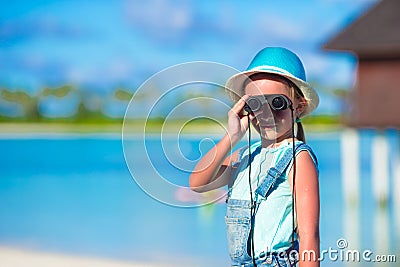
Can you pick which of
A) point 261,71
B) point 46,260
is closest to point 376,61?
point 46,260

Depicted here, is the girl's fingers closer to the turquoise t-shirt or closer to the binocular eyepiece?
the binocular eyepiece

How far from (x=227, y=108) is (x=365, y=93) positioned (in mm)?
9567

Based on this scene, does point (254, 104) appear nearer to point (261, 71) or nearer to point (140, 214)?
point (261, 71)

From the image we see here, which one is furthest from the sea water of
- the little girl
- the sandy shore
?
the sandy shore

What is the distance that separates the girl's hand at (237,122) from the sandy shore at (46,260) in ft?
11.7

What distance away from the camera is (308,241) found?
76.6 inches

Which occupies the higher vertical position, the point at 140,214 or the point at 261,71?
the point at 140,214

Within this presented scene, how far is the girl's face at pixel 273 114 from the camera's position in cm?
205

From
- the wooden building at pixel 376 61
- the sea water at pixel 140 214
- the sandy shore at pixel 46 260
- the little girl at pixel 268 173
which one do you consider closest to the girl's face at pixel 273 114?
the little girl at pixel 268 173

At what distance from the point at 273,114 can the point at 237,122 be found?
0.29 ft

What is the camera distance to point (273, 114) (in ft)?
6.68

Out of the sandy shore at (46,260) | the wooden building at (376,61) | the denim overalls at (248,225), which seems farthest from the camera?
the wooden building at (376,61)

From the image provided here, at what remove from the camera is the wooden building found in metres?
10.9

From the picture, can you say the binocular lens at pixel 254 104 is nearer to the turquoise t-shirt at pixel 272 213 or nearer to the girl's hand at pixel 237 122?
the girl's hand at pixel 237 122
